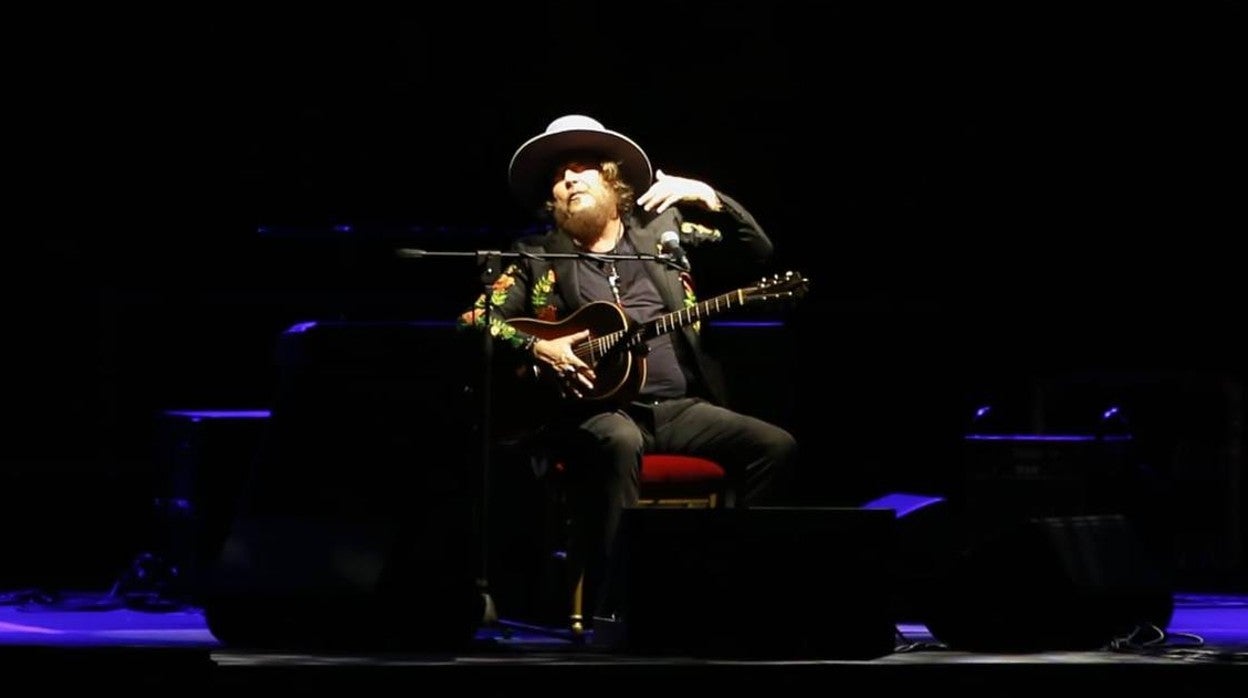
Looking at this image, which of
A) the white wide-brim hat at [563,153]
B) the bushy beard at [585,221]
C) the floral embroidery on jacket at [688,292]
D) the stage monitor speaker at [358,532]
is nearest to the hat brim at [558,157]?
the white wide-brim hat at [563,153]

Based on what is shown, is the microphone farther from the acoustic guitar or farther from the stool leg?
the stool leg

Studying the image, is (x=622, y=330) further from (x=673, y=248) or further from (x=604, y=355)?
(x=673, y=248)

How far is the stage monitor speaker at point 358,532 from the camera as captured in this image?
4.61m

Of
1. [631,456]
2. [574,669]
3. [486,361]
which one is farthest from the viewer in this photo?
[631,456]

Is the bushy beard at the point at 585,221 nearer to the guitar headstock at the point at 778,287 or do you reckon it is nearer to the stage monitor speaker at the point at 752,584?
the guitar headstock at the point at 778,287

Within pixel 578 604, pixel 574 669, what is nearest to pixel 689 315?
pixel 578 604

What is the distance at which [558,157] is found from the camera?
5.70 meters

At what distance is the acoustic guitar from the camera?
17.1 ft

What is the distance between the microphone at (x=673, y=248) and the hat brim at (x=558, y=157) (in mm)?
515

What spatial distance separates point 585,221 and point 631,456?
2.62 feet

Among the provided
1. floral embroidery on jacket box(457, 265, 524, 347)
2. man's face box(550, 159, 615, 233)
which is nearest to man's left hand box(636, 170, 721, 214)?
man's face box(550, 159, 615, 233)

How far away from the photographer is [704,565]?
434cm

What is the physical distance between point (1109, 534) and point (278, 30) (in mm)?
3809

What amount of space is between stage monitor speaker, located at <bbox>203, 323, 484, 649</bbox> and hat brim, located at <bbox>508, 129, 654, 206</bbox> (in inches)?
34.3
